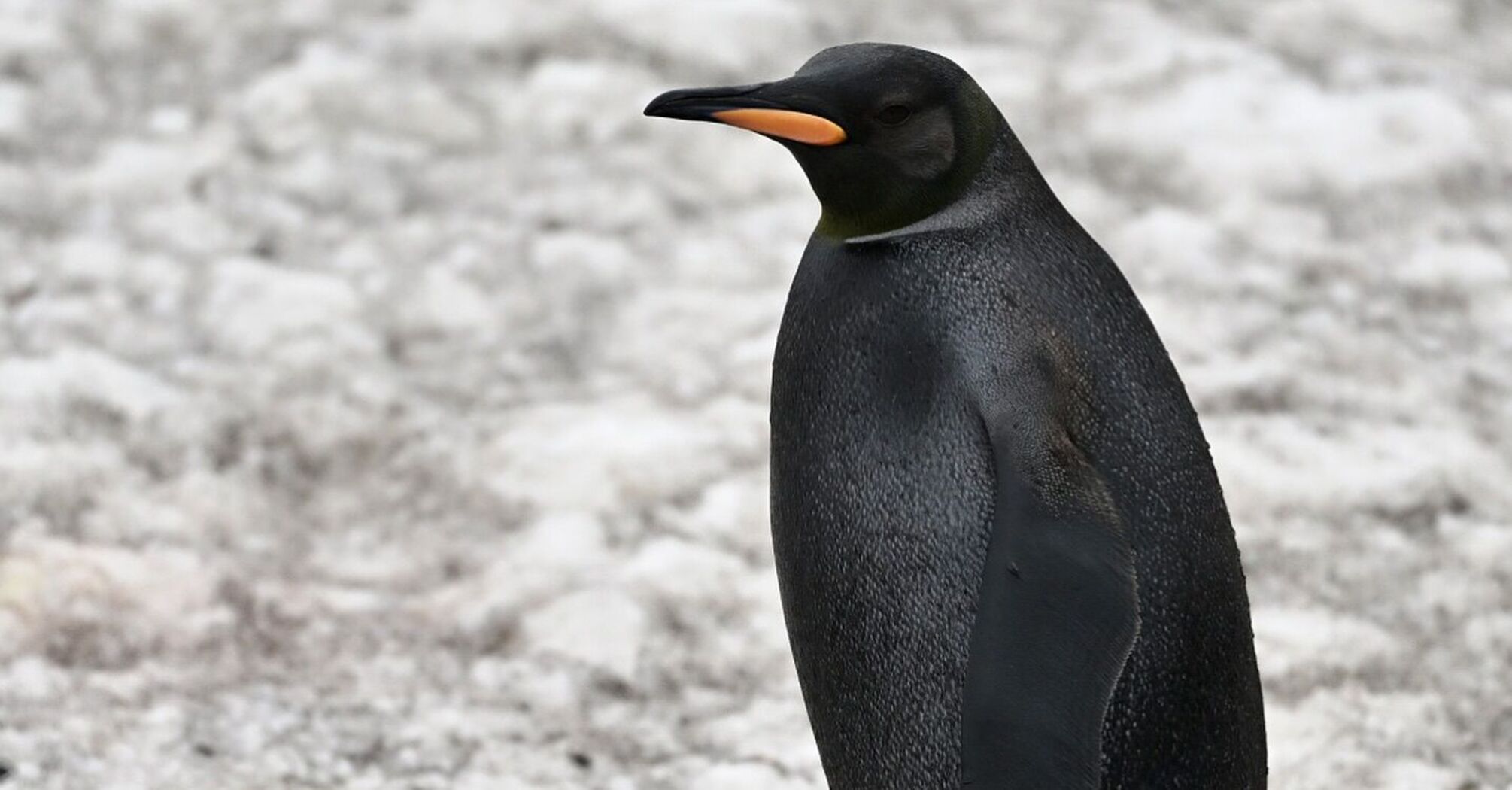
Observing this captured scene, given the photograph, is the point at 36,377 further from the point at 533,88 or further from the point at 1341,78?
the point at 1341,78

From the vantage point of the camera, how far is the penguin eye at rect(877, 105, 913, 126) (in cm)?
179

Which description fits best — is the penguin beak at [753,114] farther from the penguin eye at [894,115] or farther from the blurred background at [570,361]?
the blurred background at [570,361]

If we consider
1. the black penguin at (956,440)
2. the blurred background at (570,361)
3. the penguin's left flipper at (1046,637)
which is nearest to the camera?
the penguin's left flipper at (1046,637)

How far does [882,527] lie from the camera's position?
1.81 metres

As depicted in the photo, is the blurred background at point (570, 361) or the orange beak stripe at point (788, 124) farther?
the blurred background at point (570, 361)

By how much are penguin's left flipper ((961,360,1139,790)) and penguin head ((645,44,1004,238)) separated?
0.31m

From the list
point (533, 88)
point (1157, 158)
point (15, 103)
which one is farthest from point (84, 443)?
point (1157, 158)

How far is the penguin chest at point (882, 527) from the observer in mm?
1774

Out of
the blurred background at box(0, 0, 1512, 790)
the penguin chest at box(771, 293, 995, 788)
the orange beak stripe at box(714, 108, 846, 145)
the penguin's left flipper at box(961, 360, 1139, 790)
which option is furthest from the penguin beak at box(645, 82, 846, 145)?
the blurred background at box(0, 0, 1512, 790)

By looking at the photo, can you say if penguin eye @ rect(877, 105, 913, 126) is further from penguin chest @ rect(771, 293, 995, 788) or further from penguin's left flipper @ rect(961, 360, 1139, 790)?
penguin's left flipper @ rect(961, 360, 1139, 790)

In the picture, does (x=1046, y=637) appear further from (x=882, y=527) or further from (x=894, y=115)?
(x=894, y=115)

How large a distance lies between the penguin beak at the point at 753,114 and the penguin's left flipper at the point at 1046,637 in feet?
1.20

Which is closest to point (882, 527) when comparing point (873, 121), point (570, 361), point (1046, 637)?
point (1046, 637)

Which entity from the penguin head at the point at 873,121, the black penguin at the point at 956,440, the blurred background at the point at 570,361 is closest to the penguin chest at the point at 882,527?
the black penguin at the point at 956,440
